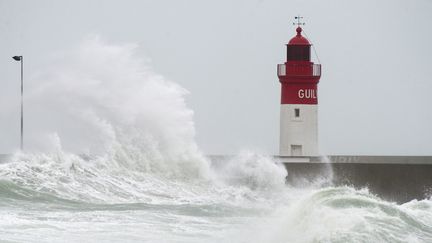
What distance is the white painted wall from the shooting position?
23.6 metres

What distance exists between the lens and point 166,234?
16.5 m

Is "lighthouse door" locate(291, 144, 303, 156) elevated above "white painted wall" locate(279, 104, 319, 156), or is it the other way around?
"white painted wall" locate(279, 104, 319, 156)

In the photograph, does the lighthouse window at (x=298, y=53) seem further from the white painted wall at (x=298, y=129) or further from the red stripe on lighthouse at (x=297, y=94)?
the white painted wall at (x=298, y=129)

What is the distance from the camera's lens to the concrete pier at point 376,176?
66.6 ft

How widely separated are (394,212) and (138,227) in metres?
3.56

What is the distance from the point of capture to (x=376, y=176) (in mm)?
20984

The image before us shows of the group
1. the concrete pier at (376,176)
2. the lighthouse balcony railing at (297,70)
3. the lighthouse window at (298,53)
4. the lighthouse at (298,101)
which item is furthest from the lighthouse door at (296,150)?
the lighthouse window at (298,53)

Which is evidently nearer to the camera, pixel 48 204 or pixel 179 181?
pixel 48 204

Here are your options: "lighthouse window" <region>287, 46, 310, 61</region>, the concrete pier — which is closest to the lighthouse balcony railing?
"lighthouse window" <region>287, 46, 310, 61</region>

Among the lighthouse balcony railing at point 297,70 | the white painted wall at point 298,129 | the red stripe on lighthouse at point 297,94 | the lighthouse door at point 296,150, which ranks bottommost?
the lighthouse door at point 296,150

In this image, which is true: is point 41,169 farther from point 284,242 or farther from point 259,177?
point 284,242

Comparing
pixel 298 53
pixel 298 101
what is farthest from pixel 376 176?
pixel 298 53

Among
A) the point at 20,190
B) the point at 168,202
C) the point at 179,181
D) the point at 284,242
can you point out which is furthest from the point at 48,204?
the point at 284,242

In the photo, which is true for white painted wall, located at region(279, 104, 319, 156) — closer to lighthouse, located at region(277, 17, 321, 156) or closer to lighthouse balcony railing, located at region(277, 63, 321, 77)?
lighthouse, located at region(277, 17, 321, 156)
